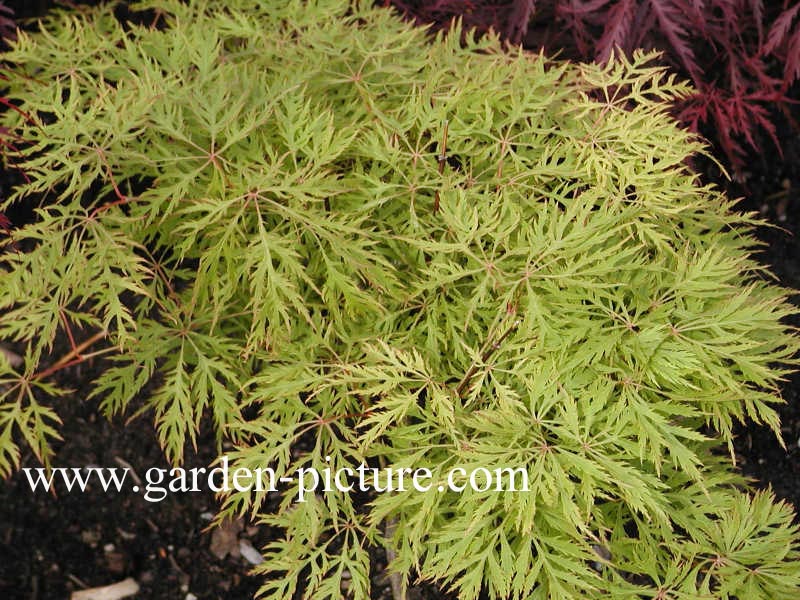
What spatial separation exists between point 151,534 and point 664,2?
2034mm

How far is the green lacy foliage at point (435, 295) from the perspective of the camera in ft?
4.58

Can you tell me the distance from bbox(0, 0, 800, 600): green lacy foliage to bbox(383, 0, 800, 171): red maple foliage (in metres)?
0.49

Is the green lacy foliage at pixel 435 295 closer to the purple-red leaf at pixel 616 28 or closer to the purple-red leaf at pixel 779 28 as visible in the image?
the purple-red leaf at pixel 616 28

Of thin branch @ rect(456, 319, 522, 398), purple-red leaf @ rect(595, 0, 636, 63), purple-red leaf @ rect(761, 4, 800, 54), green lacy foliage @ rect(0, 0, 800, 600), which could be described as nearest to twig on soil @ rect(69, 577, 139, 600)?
green lacy foliage @ rect(0, 0, 800, 600)

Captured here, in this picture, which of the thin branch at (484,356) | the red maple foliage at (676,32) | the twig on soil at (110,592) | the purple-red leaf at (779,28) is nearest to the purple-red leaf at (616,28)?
the red maple foliage at (676,32)

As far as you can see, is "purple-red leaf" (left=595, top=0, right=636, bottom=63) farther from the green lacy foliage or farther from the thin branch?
the thin branch

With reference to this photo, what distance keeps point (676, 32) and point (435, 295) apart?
131 centimetres

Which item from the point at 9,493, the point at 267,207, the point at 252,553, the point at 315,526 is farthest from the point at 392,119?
the point at 9,493

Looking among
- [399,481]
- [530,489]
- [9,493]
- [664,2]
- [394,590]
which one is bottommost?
[9,493]

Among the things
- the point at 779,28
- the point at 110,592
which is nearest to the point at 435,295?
the point at 110,592

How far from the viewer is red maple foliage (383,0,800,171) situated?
214 centimetres

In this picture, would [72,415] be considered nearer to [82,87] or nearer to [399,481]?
[82,87]

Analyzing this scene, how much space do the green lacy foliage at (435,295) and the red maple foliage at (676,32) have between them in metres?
0.49

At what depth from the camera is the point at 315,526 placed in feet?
4.96
